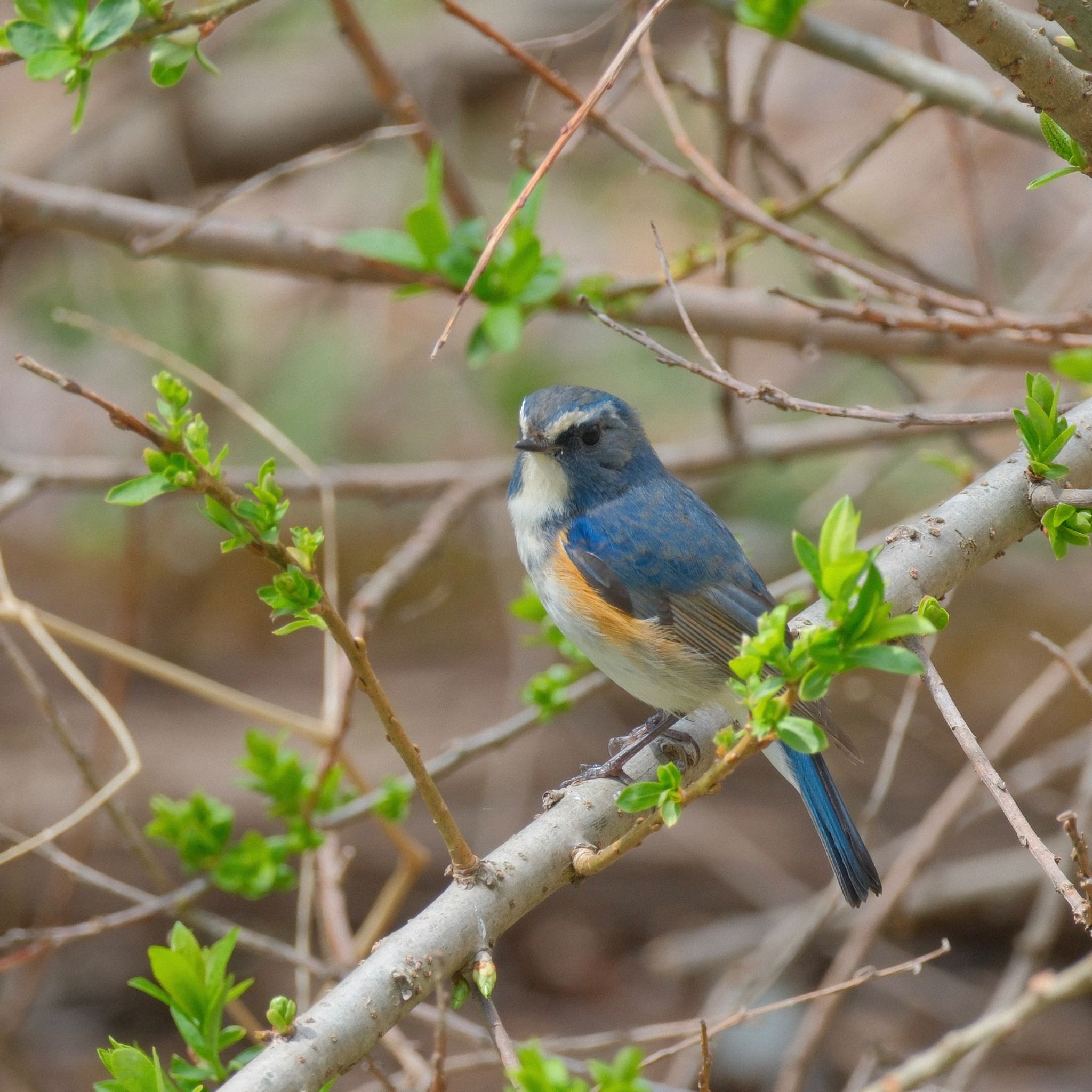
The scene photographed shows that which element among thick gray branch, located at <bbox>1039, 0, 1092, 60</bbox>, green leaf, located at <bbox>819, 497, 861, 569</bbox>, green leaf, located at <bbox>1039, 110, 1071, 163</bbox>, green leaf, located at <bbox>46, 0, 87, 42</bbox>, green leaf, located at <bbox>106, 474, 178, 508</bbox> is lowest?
green leaf, located at <bbox>106, 474, 178, 508</bbox>

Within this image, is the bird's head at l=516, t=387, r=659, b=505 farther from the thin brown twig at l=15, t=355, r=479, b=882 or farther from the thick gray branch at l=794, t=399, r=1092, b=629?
the thin brown twig at l=15, t=355, r=479, b=882

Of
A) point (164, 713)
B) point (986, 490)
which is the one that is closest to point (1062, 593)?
point (986, 490)

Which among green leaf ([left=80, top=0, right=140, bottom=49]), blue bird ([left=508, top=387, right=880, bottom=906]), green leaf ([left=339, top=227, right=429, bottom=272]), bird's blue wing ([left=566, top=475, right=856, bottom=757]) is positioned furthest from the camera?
green leaf ([left=339, top=227, right=429, bottom=272])

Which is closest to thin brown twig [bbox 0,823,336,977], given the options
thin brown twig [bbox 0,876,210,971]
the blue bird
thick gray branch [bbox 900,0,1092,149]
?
thin brown twig [bbox 0,876,210,971]

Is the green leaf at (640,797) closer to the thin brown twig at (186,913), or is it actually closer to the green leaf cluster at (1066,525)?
the green leaf cluster at (1066,525)

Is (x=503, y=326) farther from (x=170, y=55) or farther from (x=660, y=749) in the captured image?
(x=660, y=749)

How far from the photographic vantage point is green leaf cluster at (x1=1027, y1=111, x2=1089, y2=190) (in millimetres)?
2152

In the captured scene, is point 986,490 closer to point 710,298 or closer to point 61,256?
point 710,298

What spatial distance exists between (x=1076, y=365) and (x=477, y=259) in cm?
171

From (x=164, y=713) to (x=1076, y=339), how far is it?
5229mm

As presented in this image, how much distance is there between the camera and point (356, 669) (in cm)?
177

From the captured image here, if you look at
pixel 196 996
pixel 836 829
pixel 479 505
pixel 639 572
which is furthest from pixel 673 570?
pixel 479 505

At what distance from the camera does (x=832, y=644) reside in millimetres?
1670

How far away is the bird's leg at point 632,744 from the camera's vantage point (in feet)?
9.22
